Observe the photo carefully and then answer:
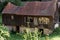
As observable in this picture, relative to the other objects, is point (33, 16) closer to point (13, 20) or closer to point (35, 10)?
point (35, 10)

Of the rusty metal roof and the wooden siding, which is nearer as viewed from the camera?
the rusty metal roof

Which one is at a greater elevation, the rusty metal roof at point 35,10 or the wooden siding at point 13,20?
the rusty metal roof at point 35,10

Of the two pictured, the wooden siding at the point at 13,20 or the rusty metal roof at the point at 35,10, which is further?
the wooden siding at the point at 13,20

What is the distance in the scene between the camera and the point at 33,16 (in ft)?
115

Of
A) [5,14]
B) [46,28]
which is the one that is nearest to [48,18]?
[46,28]

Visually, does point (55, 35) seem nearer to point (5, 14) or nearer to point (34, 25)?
point (34, 25)

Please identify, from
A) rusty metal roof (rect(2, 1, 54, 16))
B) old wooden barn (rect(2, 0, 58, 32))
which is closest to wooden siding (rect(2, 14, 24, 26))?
old wooden barn (rect(2, 0, 58, 32))

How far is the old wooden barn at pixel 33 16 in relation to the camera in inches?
1356

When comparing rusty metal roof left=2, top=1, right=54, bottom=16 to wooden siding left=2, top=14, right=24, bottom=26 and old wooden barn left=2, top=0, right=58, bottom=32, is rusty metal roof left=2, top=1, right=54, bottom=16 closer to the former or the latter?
old wooden barn left=2, top=0, right=58, bottom=32

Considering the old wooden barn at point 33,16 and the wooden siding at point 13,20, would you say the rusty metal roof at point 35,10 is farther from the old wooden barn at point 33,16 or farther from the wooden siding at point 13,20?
the wooden siding at point 13,20

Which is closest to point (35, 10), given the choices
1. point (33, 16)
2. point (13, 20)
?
point (33, 16)

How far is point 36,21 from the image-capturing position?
35000mm

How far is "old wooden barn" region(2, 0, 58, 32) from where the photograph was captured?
113 feet

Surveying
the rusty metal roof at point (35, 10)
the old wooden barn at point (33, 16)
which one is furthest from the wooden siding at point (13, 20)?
the rusty metal roof at point (35, 10)
